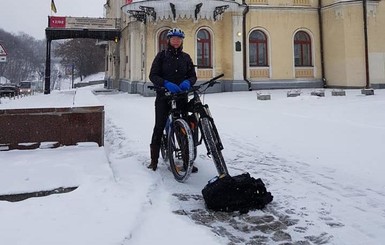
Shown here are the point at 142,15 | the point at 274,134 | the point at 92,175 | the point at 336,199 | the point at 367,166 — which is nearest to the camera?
the point at 336,199

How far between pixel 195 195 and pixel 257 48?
67.4ft

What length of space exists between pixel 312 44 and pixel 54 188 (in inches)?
897

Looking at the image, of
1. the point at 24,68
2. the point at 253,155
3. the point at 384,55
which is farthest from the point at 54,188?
the point at 24,68

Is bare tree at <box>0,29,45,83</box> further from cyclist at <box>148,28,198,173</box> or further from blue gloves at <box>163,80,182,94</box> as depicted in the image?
blue gloves at <box>163,80,182,94</box>

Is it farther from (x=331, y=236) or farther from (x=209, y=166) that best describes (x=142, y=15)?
(x=331, y=236)

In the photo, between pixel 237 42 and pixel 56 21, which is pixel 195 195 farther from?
pixel 56 21

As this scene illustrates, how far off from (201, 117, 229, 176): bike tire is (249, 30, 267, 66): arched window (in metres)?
20.0

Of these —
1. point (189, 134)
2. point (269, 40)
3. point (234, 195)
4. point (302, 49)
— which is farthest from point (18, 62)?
point (234, 195)

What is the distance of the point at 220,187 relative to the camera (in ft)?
11.6

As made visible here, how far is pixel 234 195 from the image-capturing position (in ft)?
11.7

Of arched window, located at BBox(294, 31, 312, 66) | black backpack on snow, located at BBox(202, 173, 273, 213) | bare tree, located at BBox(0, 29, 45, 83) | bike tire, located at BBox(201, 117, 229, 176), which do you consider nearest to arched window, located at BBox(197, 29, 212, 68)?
arched window, located at BBox(294, 31, 312, 66)

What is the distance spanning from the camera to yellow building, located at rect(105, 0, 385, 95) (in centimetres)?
2164

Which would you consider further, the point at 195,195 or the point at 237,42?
the point at 237,42

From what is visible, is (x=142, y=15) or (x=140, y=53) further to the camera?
(x=140, y=53)
